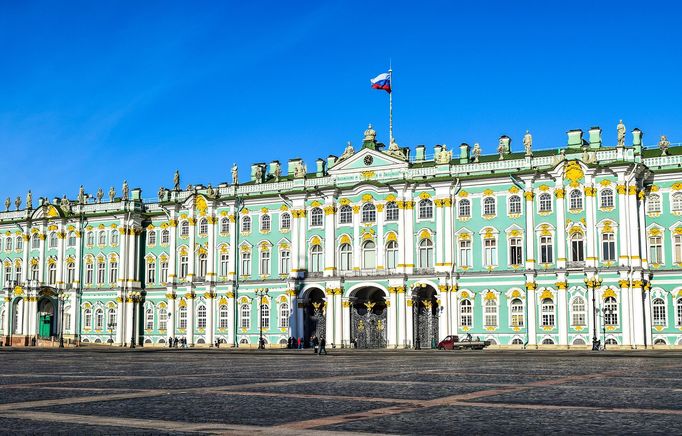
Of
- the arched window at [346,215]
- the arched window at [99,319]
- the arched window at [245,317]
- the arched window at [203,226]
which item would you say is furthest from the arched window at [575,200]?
the arched window at [99,319]

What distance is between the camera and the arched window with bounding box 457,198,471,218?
242 feet

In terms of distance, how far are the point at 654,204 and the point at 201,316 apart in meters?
43.4

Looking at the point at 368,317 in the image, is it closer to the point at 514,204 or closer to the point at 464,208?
the point at 464,208

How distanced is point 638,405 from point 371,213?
60142 mm

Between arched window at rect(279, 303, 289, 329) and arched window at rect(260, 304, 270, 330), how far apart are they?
59.7 inches

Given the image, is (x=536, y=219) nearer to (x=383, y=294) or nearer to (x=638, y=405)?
(x=383, y=294)

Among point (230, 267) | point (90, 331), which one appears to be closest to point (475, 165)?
point (230, 267)

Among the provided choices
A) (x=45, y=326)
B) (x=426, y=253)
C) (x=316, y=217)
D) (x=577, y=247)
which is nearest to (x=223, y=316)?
(x=316, y=217)

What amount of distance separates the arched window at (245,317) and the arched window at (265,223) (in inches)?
294

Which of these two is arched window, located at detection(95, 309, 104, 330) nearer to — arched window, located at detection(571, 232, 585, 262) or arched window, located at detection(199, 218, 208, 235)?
arched window, located at detection(199, 218, 208, 235)

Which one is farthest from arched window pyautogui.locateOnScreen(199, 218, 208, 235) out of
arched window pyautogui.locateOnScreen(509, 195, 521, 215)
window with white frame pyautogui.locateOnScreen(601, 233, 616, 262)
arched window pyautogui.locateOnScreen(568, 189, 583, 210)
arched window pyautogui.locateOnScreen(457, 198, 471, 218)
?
window with white frame pyautogui.locateOnScreen(601, 233, 616, 262)

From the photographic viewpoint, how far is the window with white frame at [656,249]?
68188 mm

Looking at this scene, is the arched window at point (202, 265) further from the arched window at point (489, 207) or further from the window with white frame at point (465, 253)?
the arched window at point (489, 207)

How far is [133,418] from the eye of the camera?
15.5 meters
